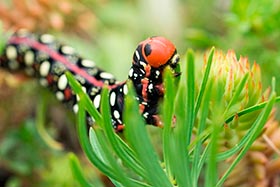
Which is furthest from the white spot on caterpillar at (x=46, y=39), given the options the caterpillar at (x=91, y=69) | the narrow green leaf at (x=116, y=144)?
the narrow green leaf at (x=116, y=144)

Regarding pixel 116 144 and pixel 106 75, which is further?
pixel 106 75

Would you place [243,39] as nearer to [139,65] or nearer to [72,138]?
[72,138]

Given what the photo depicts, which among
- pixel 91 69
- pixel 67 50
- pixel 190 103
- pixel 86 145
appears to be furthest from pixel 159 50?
pixel 67 50

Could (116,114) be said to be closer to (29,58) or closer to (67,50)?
(67,50)

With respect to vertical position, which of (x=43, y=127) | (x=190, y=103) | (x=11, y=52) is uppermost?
(x=11, y=52)

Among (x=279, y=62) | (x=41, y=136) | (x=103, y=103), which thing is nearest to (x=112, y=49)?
(x=41, y=136)

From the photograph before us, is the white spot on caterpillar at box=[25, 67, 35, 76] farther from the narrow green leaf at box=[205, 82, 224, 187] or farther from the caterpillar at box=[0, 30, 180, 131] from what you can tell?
the narrow green leaf at box=[205, 82, 224, 187]

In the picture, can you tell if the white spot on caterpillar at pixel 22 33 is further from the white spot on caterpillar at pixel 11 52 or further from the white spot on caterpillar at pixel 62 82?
the white spot on caterpillar at pixel 62 82
